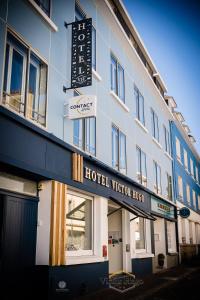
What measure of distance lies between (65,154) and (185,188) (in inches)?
791

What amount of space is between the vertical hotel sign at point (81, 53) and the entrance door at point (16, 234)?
3477 millimetres

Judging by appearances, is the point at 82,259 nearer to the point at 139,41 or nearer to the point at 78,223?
the point at 78,223

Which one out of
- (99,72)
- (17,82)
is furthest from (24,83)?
(99,72)

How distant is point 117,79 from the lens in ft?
47.6

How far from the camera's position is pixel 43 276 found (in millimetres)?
7938

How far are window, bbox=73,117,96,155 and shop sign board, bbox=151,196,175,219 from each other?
7.31 meters

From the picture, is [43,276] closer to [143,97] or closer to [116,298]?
[116,298]

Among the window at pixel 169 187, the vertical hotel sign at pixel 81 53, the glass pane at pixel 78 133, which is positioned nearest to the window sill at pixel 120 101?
the glass pane at pixel 78 133

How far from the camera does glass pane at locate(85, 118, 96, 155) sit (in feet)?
36.4

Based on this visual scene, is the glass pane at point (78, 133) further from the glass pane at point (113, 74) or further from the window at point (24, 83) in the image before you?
the glass pane at point (113, 74)

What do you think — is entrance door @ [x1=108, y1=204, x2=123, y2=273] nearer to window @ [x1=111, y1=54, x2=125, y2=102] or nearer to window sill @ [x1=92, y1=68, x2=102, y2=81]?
window @ [x1=111, y1=54, x2=125, y2=102]

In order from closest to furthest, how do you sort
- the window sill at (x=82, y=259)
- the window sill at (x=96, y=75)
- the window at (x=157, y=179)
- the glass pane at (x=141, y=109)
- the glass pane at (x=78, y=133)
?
the window sill at (x=82, y=259) → the glass pane at (x=78, y=133) → the window sill at (x=96, y=75) → the glass pane at (x=141, y=109) → the window at (x=157, y=179)

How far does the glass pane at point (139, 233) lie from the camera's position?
→ 1537 cm

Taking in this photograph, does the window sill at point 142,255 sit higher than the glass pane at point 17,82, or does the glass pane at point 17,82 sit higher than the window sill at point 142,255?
the glass pane at point 17,82
